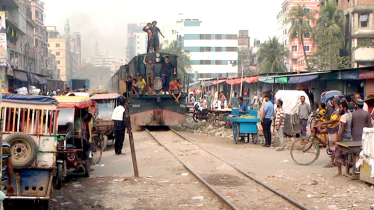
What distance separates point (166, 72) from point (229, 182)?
527 inches

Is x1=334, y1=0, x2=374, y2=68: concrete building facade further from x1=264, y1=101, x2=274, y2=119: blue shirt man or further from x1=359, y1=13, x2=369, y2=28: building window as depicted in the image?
x1=264, y1=101, x2=274, y2=119: blue shirt man

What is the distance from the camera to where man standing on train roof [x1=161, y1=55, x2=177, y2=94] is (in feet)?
76.3

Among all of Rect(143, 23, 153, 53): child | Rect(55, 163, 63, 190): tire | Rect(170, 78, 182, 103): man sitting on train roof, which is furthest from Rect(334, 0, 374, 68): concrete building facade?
Rect(55, 163, 63, 190): tire

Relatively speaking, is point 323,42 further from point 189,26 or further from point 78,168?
point 189,26

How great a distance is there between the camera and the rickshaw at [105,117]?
16.2 meters

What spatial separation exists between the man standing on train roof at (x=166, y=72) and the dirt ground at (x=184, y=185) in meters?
8.90

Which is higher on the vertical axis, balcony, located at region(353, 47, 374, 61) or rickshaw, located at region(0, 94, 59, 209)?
balcony, located at region(353, 47, 374, 61)

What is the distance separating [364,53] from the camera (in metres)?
52.0

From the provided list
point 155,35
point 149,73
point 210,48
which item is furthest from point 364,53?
point 210,48

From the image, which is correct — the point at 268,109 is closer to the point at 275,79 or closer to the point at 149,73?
the point at 149,73

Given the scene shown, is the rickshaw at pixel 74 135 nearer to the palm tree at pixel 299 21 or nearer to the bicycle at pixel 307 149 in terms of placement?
the bicycle at pixel 307 149

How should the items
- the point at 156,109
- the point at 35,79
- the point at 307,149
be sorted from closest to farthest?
the point at 307,149, the point at 156,109, the point at 35,79

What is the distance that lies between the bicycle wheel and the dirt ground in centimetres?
24

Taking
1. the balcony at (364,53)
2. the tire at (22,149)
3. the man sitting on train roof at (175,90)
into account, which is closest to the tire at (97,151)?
the tire at (22,149)
